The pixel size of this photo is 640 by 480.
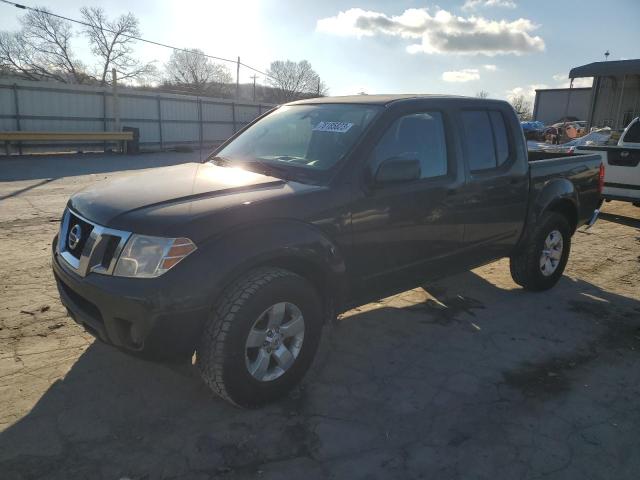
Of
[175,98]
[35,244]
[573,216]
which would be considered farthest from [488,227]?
[175,98]

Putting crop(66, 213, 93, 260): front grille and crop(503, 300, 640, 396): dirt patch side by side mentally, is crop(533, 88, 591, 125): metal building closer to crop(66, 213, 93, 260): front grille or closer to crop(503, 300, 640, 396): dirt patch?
crop(503, 300, 640, 396): dirt patch

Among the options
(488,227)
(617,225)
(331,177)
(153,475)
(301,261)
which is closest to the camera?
(153,475)

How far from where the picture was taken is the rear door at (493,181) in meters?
4.04

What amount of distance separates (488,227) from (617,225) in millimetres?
5828

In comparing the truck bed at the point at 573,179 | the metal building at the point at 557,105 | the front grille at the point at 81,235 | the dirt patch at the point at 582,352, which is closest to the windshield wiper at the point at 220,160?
the front grille at the point at 81,235

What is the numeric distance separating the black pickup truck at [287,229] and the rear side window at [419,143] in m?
0.01

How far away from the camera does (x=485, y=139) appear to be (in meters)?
4.25

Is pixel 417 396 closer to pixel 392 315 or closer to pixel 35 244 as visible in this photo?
pixel 392 315

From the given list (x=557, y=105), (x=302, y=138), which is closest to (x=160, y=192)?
(x=302, y=138)

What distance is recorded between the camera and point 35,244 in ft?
19.4

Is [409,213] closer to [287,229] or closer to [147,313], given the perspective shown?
[287,229]

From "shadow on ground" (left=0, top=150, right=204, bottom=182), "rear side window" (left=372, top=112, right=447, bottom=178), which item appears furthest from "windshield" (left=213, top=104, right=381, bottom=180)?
"shadow on ground" (left=0, top=150, right=204, bottom=182)

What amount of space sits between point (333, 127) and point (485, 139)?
4.85 feet

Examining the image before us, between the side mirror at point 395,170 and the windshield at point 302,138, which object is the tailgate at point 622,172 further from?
the side mirror at point 395,170
